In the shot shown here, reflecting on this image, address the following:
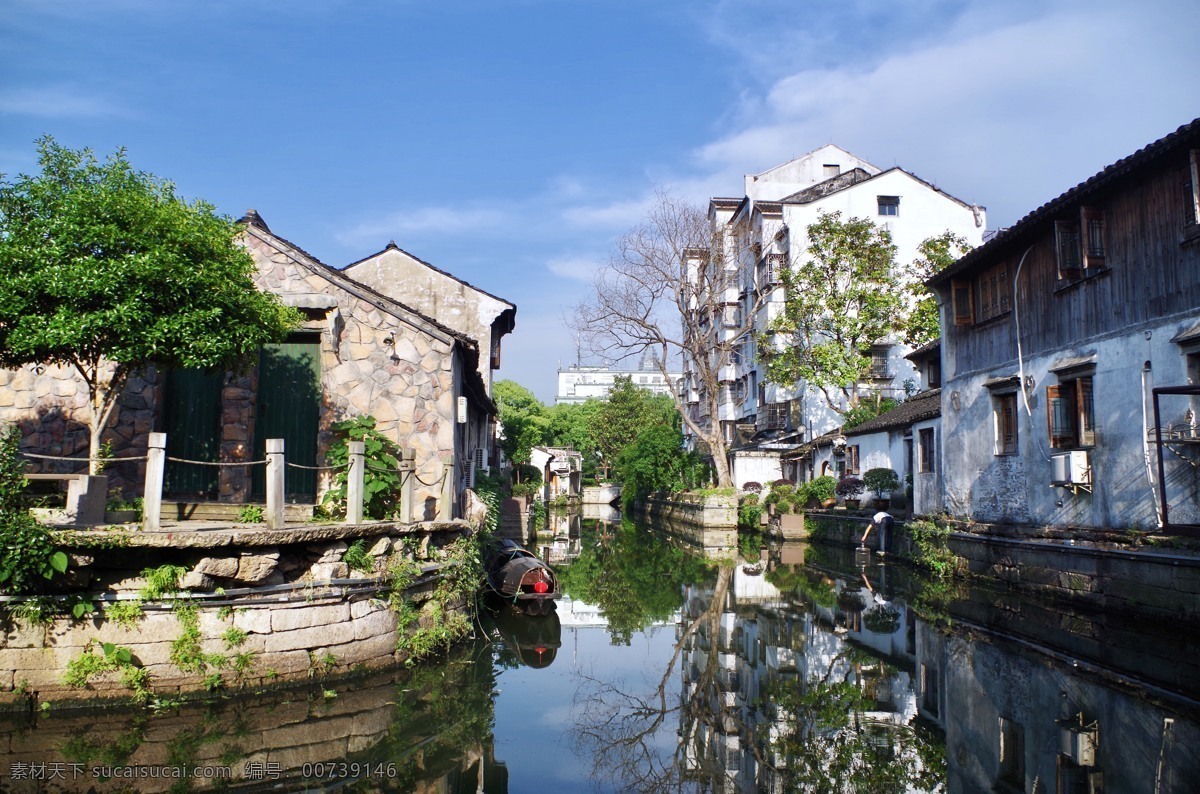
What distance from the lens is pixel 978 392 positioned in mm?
19844

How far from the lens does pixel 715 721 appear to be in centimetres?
883

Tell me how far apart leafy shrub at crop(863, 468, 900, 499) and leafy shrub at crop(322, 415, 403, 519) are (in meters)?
19.2

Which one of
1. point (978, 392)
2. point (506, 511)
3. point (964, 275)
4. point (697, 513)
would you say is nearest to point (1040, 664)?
point (978, 392)

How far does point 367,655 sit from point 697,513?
27830 mm

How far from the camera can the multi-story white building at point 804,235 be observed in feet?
126

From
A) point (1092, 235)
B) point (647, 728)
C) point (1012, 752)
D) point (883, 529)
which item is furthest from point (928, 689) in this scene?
point (883, 529)

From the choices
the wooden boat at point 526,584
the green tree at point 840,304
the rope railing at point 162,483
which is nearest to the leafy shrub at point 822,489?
the green tree at point 840,304

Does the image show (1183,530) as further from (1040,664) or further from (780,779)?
(780,779)

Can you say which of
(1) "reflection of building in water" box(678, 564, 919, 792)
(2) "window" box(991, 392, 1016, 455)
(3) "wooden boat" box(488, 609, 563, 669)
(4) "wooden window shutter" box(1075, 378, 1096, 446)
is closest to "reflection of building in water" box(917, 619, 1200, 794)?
(1) "reflection of building in water" box(678, 564, 919, 792)

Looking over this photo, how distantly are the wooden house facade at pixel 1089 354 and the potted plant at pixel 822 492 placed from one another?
407 inches

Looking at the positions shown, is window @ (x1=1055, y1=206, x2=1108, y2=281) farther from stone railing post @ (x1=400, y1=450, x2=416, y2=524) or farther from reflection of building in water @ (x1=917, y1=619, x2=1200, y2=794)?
stone railing post @ (x1=400, y1=450, x2=416, y2=524)

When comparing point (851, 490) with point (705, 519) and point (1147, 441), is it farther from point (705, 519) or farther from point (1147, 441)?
point (1147, 441)

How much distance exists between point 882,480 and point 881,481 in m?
0.05

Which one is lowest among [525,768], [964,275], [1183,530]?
[525,768]
